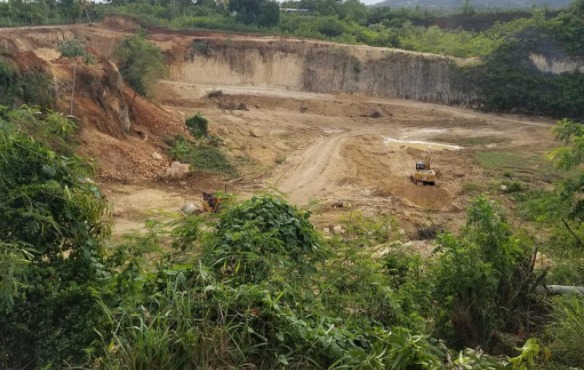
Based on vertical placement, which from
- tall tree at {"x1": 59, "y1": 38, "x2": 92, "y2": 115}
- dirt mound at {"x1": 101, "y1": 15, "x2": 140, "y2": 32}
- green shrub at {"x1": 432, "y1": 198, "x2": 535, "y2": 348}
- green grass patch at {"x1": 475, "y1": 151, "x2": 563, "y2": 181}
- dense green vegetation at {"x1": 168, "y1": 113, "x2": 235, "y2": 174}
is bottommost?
green grass patch at {"x1": 475, "y1": 151, "x2": 563, "y2": 181}

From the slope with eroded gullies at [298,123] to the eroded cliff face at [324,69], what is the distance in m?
0.08

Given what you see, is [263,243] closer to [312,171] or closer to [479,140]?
[312,171]

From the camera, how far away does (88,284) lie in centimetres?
673

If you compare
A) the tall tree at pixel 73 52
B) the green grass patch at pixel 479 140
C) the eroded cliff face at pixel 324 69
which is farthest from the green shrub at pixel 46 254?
the eroded cliff face at pixel 324 69

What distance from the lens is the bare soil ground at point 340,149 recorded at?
75.0ft

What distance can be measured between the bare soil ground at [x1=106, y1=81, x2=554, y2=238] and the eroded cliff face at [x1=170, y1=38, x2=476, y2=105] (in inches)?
69.8

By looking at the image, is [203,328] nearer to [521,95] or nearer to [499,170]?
[499,170]

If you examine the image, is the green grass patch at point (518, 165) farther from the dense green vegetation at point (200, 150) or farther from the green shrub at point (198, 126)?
the green shrub at point (198, 126)

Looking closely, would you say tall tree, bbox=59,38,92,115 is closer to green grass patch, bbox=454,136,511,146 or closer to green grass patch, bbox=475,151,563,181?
green grass patch, bbox=475,151,563,181

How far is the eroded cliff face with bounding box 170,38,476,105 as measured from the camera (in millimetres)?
44969

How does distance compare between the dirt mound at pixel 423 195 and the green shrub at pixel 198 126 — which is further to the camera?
the green shrub at pixel 198 126

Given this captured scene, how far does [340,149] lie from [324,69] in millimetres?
16723

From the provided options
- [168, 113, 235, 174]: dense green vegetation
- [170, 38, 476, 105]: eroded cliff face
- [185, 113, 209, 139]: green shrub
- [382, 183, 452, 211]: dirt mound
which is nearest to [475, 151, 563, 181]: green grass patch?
[382, 183, 452, 211]: dirt mound

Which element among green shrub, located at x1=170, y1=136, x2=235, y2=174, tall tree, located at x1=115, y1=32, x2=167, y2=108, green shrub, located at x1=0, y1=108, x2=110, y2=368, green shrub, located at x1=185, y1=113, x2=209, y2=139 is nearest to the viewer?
green shrub, located at x1=0, y1=108, x2=110, y2=368
